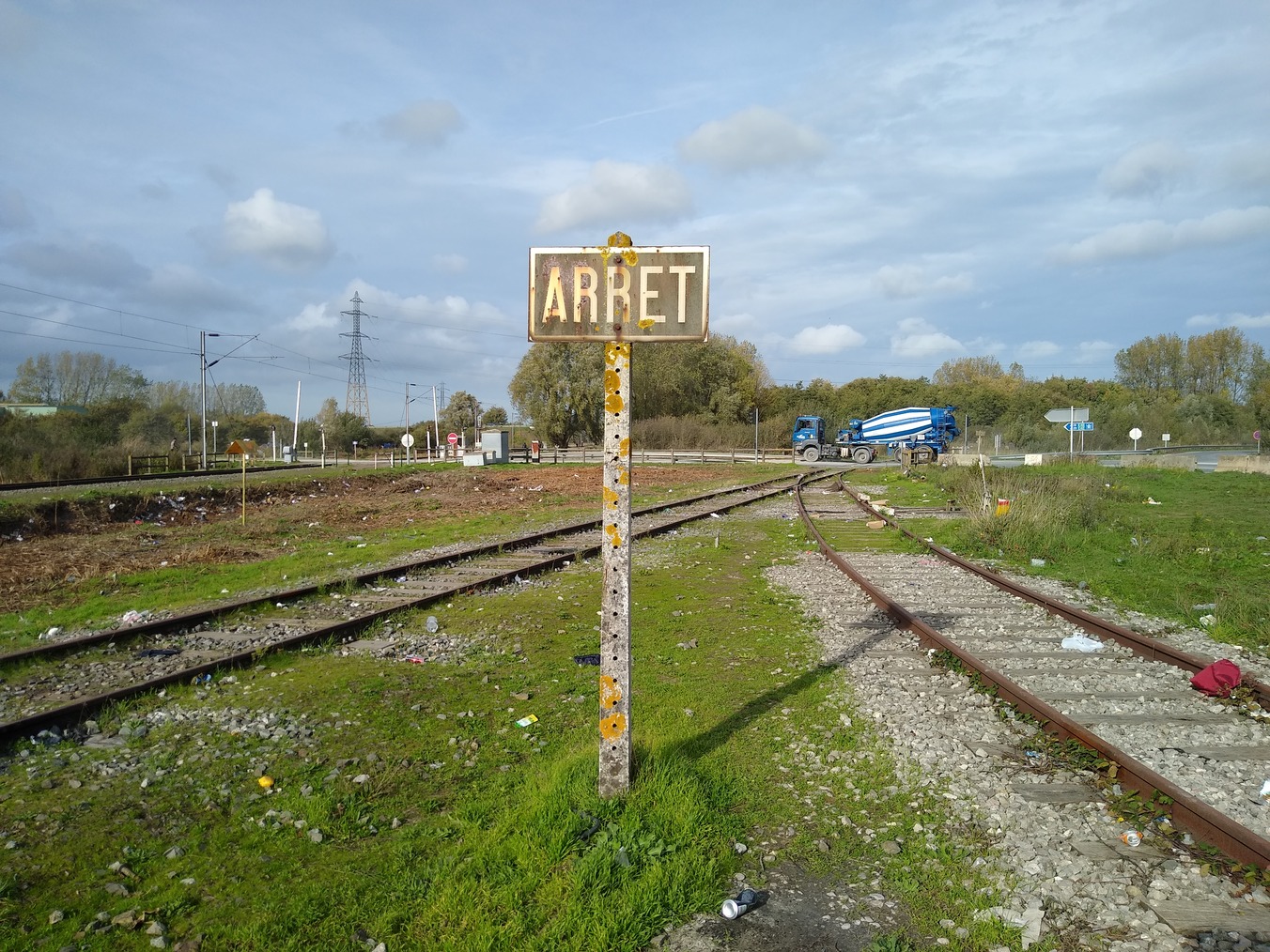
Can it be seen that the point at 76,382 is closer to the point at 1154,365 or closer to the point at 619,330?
the point at 619,330

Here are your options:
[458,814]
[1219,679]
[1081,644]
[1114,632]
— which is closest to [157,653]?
[458,814]

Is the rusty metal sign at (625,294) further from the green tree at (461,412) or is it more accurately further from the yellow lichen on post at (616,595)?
the green tree at (461,412)

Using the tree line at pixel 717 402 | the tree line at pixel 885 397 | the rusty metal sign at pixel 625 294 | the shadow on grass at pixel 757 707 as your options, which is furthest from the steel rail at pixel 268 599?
the tree line at pixel 885 397

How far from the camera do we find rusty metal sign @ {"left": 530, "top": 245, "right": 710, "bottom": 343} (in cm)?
449

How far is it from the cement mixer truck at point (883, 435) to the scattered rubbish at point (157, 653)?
148 feet

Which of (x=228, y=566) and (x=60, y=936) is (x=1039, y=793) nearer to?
(x=60, y=936)

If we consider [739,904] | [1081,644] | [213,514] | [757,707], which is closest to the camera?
[739,904]

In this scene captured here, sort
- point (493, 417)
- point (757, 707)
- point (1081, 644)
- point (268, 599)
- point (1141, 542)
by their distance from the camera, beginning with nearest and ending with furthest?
point (757, 707) → point (1081, 644) → point (268, 599) → point (1141, 542) → point (493, 417)

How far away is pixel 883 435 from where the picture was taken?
55.8m

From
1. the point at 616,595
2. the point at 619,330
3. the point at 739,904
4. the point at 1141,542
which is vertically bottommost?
the point at 739,904

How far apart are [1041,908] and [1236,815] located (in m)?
1.57

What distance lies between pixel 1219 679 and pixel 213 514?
872 inches

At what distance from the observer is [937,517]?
67.2ft

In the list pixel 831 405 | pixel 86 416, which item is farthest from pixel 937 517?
pixel 831 405
